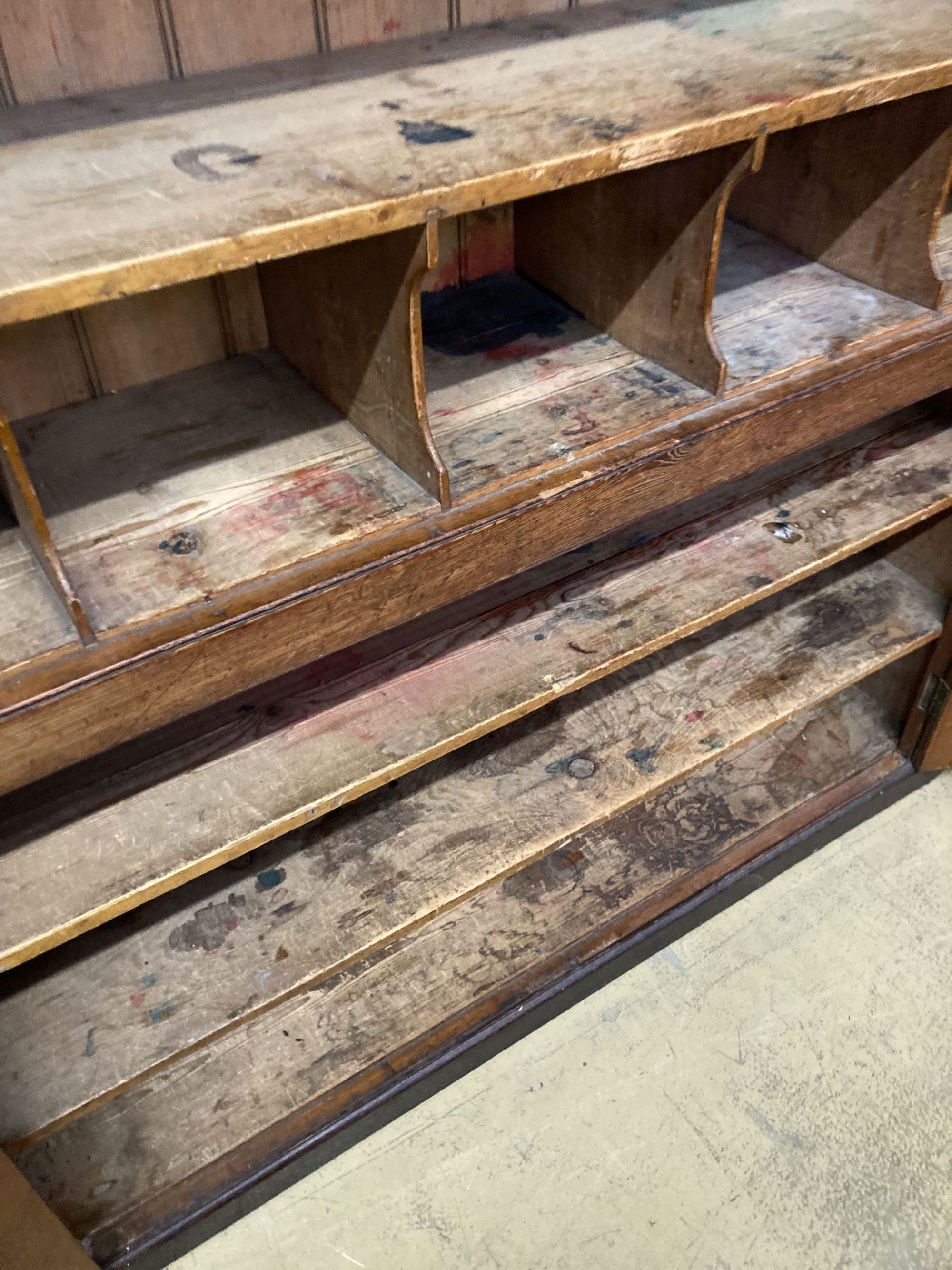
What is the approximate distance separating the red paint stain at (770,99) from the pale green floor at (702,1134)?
1.58m

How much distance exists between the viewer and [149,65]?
3.69 feet

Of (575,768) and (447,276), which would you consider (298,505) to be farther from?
(575,768)

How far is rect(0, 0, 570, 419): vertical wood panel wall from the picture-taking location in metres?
1.07

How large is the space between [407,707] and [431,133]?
28.0 inches

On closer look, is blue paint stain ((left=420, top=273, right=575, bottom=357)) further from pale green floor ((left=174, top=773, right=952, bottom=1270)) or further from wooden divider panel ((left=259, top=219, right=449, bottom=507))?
pale green floor ((left=174, top=773, right=952, bottom=1270))

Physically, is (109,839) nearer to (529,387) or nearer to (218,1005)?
(218,1005)

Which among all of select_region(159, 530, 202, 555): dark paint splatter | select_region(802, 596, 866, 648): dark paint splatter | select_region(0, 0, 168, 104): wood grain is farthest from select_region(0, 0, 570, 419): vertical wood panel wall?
select_region(802, 596, 866, 648): dark paint splatter

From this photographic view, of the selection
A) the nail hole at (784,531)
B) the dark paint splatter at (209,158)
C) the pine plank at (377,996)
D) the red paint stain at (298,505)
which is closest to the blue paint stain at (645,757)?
the pine plank at (377,996)

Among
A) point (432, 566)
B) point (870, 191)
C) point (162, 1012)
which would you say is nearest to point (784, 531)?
point (870, 191)

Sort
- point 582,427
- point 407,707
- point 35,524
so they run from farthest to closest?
point 407,707
point 582,427
point 35,524

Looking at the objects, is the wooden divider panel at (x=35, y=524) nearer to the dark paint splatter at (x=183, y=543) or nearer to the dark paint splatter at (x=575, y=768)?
the dark paint splatter at (x=183, y=543)

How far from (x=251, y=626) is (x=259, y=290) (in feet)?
1.80

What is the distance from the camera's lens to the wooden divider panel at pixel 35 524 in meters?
0.81

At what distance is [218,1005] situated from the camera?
144 centimetres
